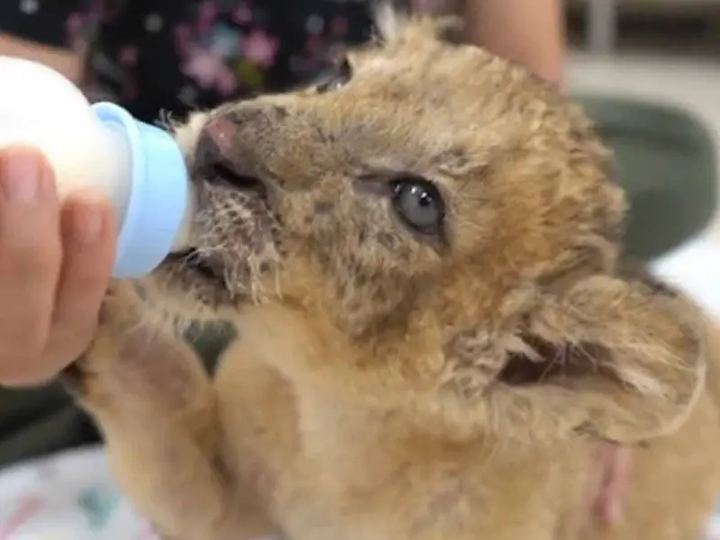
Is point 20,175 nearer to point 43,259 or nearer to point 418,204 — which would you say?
point 43,259

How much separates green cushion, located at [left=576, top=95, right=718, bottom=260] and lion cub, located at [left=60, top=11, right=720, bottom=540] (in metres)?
0.64

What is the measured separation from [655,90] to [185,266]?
7.78ft

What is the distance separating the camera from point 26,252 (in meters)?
0.82

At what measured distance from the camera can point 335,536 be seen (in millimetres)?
1153

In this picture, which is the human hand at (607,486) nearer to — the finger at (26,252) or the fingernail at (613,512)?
the fingernail at (613,512)

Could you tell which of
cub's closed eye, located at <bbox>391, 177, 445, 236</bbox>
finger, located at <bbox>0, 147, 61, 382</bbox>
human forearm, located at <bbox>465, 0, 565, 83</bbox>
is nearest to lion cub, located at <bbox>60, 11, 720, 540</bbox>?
cub's closed eye, located at <bbox>391, 177, 445, 236</bbox>

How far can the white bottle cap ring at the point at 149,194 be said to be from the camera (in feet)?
2.74

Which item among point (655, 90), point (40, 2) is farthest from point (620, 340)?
point (655, 90)

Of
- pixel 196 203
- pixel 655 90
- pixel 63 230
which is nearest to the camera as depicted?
pixel 63 230

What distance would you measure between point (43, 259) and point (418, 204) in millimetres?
310

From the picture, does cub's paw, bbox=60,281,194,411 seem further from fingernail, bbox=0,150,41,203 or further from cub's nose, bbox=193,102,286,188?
fingernail, bbox=0,150,41,203

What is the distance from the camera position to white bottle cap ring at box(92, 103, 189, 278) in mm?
836

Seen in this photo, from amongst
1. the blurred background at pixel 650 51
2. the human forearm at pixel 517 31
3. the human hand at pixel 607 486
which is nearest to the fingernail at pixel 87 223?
the human hand at pixel 607 486

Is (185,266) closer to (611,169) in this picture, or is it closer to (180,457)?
(180,457)
